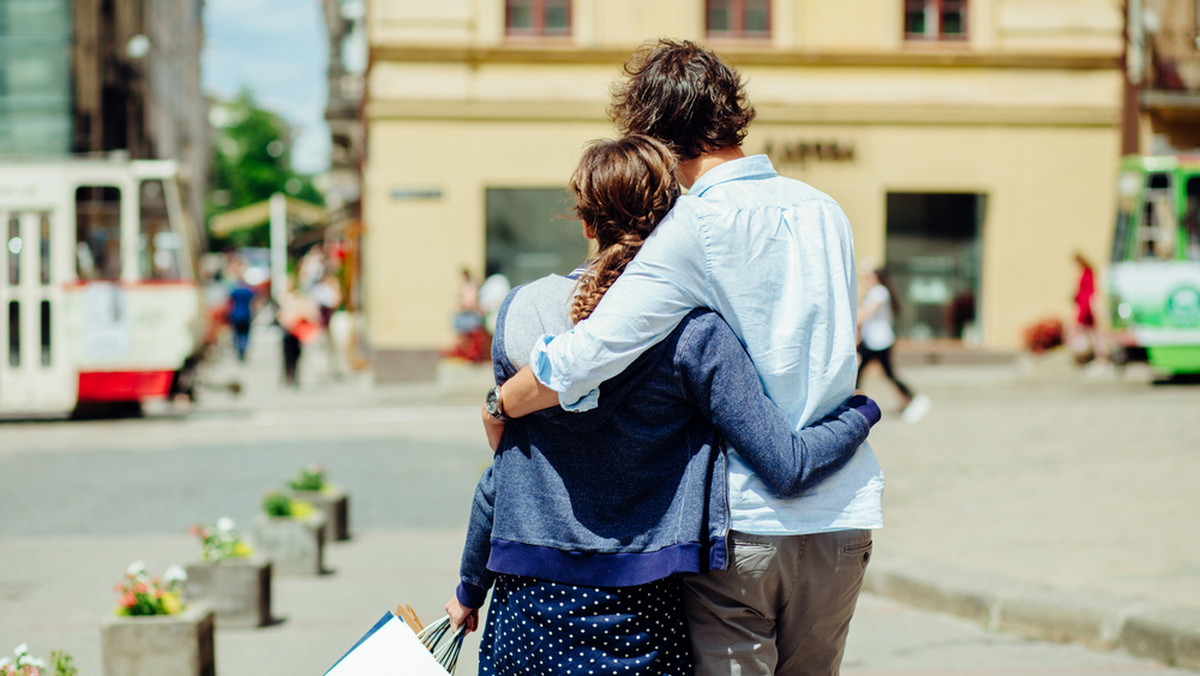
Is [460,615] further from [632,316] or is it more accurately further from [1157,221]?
[1157,221]

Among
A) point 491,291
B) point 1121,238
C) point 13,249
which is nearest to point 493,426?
point 13,249

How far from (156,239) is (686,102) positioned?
46.4 ft

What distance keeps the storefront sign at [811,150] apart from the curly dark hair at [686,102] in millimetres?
18322

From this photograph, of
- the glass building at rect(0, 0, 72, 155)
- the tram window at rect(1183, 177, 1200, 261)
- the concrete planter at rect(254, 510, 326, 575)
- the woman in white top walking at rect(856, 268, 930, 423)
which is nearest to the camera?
the concrete planter at rect(254, 510, 326, 575)

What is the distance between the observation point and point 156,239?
15492mm

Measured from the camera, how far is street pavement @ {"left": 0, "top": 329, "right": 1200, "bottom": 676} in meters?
5.58

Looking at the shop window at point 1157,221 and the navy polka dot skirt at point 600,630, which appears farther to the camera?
the shop window at point 1157,221

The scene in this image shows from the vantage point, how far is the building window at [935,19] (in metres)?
21.2

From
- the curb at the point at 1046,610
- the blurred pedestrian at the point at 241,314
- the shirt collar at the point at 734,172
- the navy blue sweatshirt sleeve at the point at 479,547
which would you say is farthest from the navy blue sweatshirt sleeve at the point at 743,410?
the blurred pedestrian at the point at 241,314

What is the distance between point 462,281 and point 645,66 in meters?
17.1

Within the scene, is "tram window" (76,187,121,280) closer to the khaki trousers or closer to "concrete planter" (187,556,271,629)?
"concrete planter" (187,556,271,629)

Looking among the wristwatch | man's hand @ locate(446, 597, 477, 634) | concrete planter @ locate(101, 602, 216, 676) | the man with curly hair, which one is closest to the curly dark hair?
the man with curly hair

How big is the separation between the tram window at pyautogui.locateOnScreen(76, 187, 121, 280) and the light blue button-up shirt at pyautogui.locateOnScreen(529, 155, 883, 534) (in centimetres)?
1409

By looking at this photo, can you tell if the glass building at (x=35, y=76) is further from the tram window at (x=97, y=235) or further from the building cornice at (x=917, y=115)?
the tram window at (x=97, y=235)
